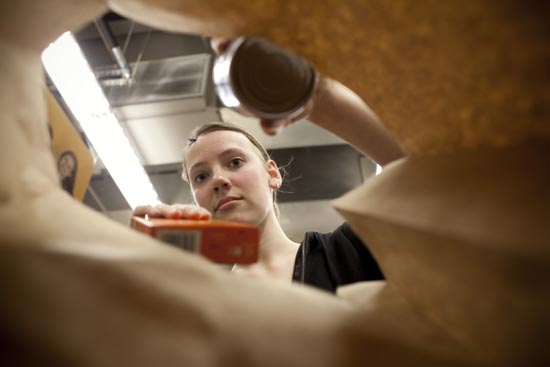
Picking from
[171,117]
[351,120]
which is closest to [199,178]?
[351,120]

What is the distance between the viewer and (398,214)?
410 mm

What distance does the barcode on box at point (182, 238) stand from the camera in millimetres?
496

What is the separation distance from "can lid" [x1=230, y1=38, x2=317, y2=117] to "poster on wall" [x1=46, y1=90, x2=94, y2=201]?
0.24 meters

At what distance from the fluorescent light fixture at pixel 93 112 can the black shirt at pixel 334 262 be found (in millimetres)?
1132

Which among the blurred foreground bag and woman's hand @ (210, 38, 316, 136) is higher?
woman's hand @ (210, 38, 316, 136)

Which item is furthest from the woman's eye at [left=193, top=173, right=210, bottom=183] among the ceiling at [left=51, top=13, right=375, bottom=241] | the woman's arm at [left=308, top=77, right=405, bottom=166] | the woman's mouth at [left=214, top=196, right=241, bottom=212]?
the ceiling at [left=51, top=13, right=375, bottom=241]

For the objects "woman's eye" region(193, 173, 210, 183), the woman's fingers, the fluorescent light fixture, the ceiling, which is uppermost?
the ceiling

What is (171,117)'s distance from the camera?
240cm

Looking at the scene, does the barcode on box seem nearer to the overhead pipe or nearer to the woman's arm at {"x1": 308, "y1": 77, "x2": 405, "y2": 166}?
the woman's arm at {"x1": 308, "y1": 77, "x2": 405, "y2": 166}

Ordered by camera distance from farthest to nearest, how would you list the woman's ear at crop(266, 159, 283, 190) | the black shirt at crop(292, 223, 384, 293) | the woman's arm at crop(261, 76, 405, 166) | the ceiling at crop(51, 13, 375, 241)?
1. the ceiling at crop(51, 13, 375, 241)
2. the woman's ear at crop(266, 159, 283, 190)
3. the black shirt at crop(292, 223, 384, 293)
4. the woman's arm at crop(261, 76, 405, 166)

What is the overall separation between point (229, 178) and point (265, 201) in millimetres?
124

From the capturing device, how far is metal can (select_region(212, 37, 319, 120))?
0.54m

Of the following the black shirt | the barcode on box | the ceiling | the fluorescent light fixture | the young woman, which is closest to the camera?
the barcode on box

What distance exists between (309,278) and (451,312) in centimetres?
66
